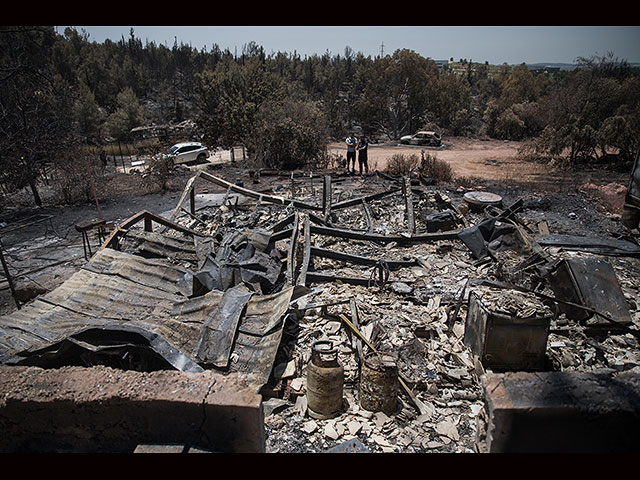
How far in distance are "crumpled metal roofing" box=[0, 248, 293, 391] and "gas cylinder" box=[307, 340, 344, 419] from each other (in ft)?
1.93

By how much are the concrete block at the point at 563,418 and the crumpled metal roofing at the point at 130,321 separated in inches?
98.1

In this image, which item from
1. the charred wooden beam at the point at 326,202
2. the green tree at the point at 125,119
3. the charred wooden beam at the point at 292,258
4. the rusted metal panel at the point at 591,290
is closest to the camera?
the rusted metal panel at the point at 591,290

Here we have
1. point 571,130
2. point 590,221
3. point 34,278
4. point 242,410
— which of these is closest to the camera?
point 242,410

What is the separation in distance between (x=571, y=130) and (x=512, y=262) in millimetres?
16096

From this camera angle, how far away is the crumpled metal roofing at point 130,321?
3977 mm

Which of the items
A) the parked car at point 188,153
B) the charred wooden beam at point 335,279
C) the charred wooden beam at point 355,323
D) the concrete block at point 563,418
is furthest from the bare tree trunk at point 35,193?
the concrete block at point 563,418

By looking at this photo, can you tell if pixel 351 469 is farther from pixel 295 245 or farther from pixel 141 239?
pixel 141 239

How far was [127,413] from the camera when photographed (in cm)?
275

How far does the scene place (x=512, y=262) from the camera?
6.84 meters

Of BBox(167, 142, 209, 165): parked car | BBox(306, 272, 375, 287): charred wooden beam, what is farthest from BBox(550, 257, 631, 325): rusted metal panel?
BBox(167, 142, 209, 165): parked car

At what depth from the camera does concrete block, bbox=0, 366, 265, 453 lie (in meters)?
2.69

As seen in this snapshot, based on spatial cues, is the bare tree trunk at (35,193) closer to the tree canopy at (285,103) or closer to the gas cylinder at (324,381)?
the tree canopy at (285,103)

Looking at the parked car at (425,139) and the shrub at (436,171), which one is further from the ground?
the parked car at (425,139)

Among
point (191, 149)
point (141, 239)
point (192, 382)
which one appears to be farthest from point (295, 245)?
point (191, 149)
